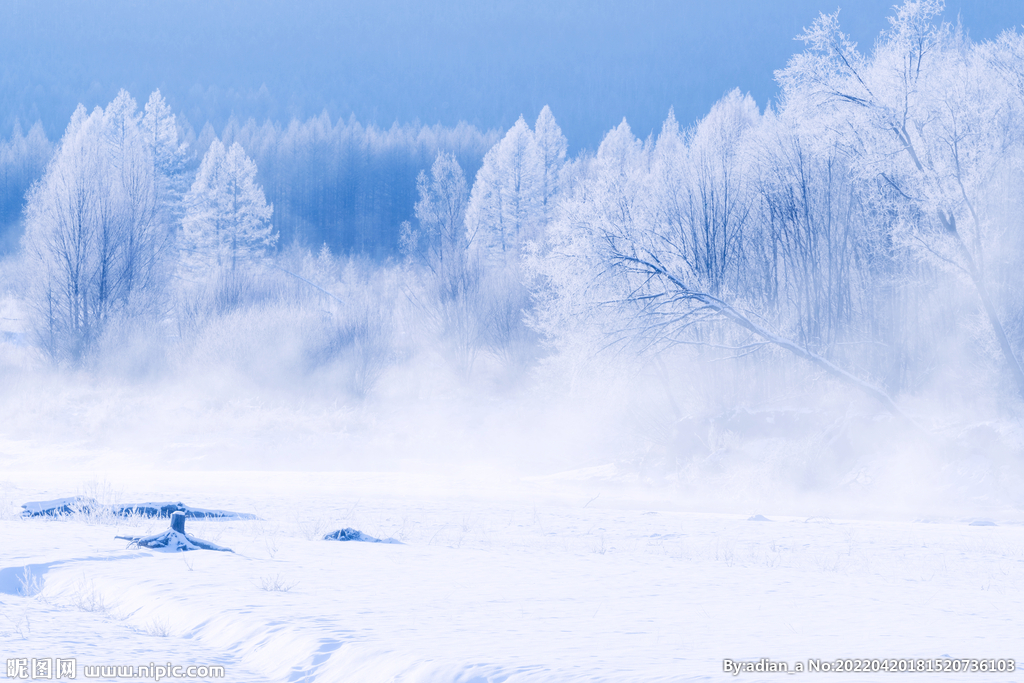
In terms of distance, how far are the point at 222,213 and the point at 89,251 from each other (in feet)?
60.2

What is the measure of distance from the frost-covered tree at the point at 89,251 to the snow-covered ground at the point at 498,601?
90.4 feet

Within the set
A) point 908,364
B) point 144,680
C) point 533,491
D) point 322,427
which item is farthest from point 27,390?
point 144,680

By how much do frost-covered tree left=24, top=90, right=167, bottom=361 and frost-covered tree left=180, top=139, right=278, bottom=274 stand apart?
14.5m

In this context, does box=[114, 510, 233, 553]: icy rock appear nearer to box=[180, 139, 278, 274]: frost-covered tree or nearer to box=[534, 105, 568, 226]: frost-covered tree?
box=[180, 139, 278, 274]: frost-covered tree

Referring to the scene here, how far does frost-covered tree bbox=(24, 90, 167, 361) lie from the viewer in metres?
36.4

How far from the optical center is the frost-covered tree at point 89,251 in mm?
36375

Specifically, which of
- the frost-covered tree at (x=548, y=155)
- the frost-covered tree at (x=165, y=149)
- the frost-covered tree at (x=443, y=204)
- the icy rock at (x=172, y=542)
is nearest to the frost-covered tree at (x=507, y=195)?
the frost-covered tree at (x=548, y=155)

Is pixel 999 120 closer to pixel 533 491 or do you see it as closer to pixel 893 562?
pixel 533 491

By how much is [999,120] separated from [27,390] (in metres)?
29.1

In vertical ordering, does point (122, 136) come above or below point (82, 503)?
above

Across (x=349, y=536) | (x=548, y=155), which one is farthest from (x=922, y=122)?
(x=548, y=155)

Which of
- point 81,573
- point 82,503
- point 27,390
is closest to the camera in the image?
point 81,573

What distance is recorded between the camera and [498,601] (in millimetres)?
6242

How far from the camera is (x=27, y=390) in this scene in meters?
32.8
